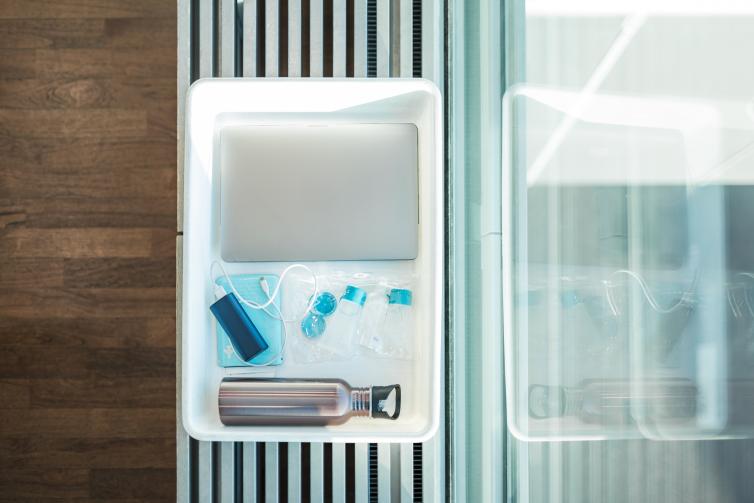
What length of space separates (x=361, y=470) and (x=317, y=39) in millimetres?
787

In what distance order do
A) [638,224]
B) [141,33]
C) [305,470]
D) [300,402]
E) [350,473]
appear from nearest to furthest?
1. [638,224]
2. [300,402]
3. [350,473]
4. [305,470]
5. [141,33]

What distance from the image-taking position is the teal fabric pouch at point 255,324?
101cm

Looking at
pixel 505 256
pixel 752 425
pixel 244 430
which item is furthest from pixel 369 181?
pixel 752 425

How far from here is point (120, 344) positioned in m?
1.43

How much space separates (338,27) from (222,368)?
0.65m

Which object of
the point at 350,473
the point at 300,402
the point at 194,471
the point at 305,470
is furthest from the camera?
the point at 305,470

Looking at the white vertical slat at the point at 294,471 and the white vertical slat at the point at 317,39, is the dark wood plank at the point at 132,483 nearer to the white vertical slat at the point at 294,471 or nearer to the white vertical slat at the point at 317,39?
the white vertical slat at the point at 294,471

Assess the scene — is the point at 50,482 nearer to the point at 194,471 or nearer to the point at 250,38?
the point at 194,471

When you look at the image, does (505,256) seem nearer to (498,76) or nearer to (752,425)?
(498,76)

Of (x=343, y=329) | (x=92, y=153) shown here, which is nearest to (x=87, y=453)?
(x=92, y=153)

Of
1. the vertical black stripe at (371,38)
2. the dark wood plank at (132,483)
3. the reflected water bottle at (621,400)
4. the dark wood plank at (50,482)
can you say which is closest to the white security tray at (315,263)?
the vertical black stripe at (371,38)

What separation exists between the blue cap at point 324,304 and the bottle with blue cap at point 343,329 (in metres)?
0.02

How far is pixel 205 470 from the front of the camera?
40.2 inches

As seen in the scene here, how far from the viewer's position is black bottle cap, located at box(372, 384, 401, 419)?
97cm
